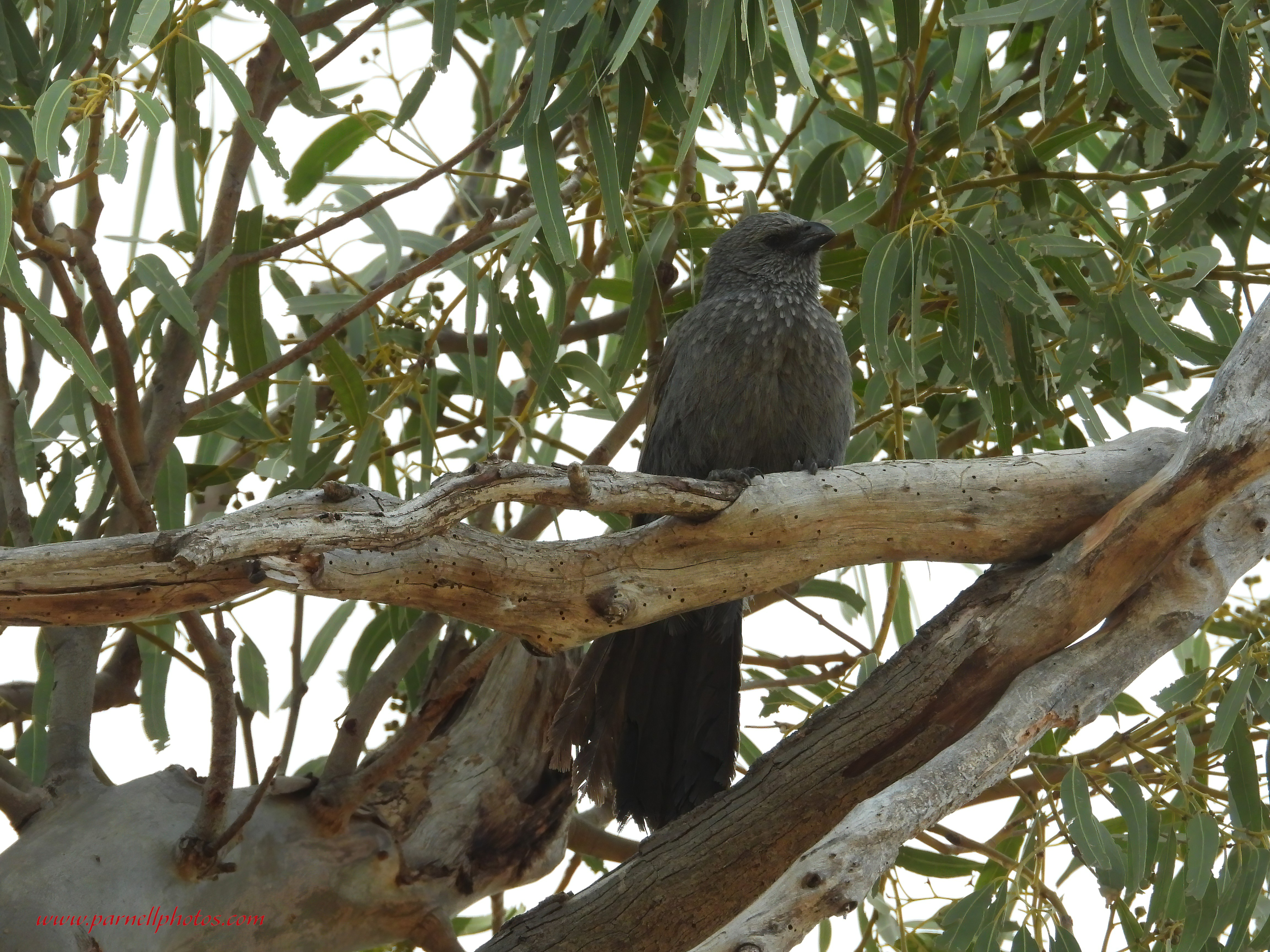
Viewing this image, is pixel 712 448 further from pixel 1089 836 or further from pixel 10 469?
pixel 10 469

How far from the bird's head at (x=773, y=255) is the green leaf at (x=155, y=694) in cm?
154

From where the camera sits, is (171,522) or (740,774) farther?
(740,774)

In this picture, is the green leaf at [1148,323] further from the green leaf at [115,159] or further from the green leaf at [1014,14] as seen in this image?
the green leaf at [115,159]

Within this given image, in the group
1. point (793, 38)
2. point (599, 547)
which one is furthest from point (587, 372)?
point (793, 38)

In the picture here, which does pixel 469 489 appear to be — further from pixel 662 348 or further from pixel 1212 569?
pixel 662 348

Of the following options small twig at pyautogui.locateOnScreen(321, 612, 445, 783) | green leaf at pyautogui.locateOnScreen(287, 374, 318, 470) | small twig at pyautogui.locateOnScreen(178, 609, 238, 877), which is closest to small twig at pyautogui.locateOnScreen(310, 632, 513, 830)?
small twig at pyautogui.locateOnScreen(321, 612, 445, 783)

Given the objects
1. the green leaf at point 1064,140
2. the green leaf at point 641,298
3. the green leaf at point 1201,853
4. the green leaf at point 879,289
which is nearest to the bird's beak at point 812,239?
the green leaf at point 641,298

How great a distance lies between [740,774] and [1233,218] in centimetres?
164

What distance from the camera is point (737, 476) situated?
2424mm

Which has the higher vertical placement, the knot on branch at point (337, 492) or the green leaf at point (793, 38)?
the green leaf at point (793, 38)

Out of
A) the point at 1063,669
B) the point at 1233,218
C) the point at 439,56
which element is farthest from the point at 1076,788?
the point at 439,56

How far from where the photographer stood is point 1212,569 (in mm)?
2289

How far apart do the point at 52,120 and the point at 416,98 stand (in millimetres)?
808

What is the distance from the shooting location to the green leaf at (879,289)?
7.86ft
